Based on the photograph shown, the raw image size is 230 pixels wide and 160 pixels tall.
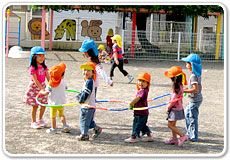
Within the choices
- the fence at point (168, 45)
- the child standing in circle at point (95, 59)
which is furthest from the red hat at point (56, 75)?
the fence at point (168, 45)

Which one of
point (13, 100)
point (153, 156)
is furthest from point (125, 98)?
point (153, 156)

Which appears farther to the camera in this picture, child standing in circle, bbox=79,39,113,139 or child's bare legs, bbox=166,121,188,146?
child standing in circle, bbox=79,39,113,139

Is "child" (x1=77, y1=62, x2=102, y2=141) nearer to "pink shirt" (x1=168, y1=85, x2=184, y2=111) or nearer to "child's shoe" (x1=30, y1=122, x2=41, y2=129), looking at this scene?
"child's shoe" (x1=30, y1=122, x2=41, y2=129)

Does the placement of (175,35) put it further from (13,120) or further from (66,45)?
(13,120)

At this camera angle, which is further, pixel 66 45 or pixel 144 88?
pixel 66 45

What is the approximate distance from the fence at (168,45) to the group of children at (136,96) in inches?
474

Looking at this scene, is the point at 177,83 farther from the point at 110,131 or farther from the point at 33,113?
the point at 33,113

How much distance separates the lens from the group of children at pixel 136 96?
6.42 m

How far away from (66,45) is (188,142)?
15.5m

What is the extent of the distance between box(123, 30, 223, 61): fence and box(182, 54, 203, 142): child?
40.1ft

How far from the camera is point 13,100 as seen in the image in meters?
9.01

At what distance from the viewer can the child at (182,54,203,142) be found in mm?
6527

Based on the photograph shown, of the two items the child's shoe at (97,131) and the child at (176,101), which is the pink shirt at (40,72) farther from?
the child at (176,101)

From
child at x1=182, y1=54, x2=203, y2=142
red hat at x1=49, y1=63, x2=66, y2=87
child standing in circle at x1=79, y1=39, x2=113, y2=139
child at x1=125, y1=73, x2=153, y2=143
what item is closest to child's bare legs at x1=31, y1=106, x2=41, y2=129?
red hat at x1=49, y1=63, x2=66, y2=87
